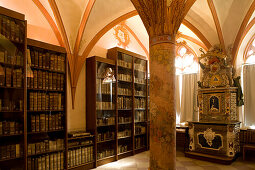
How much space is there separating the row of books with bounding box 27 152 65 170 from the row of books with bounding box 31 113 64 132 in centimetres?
58

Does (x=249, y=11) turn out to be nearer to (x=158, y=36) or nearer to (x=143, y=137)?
(x=158, y=36)

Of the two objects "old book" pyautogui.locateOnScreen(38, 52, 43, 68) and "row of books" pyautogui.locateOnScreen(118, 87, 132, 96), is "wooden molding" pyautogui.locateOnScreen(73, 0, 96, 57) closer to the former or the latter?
"old book" pyautogui.locateOnScreen(38, 52, 43, 68)

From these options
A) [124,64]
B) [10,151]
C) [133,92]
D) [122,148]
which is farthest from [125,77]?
[10,151]

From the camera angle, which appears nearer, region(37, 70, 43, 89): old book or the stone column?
the stone column

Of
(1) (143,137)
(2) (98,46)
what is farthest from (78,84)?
(1) (143,137)

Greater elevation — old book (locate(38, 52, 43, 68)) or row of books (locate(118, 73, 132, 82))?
old book (locate(38, 52, 43, 68))

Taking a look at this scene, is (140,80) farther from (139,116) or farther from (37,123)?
(37,123)

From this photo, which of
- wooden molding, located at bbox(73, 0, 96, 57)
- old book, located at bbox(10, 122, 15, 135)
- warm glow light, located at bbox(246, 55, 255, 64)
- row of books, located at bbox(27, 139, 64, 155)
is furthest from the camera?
warm glow light, located at bbox(246, 55, 255, 64)

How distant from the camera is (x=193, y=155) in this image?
5766 mm

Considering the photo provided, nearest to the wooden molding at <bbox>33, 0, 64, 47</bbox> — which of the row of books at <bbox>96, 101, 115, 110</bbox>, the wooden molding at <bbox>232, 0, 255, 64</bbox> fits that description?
the row of books at <bbox>96, 101, 115, 110</bbox>

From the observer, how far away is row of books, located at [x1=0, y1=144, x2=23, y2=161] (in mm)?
3342

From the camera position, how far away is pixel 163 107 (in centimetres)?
281

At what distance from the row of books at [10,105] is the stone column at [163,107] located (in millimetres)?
2471

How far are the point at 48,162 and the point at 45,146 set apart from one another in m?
0.36
